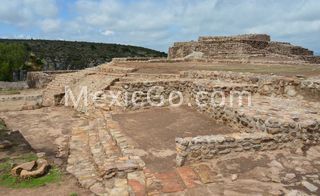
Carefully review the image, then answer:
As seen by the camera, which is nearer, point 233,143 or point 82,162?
point 233,143

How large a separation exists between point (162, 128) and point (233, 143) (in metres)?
2.59

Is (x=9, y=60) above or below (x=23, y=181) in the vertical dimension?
above

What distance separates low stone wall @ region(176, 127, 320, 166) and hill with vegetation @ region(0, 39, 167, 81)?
34.1m

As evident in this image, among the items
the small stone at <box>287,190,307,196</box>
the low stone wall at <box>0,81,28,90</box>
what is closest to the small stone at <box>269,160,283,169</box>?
the small stone at <box>287,190,307,196</box>

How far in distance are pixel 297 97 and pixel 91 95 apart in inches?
295

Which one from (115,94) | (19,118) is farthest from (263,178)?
(19,118)

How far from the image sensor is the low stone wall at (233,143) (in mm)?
6078

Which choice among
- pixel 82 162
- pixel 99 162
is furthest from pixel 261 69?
pixel 99 162

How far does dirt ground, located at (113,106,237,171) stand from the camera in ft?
22.0

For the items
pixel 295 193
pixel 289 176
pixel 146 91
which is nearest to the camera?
pixel 295 193

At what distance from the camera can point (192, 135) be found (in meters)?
7.75

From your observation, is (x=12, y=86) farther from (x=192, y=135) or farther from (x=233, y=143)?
(x=233, y=143)

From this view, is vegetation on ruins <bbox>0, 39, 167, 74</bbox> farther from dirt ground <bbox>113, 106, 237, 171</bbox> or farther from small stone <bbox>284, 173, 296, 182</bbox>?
small stone <bbox>284, 173, 296, 182</bbox>

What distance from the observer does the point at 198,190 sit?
518 centimetres
